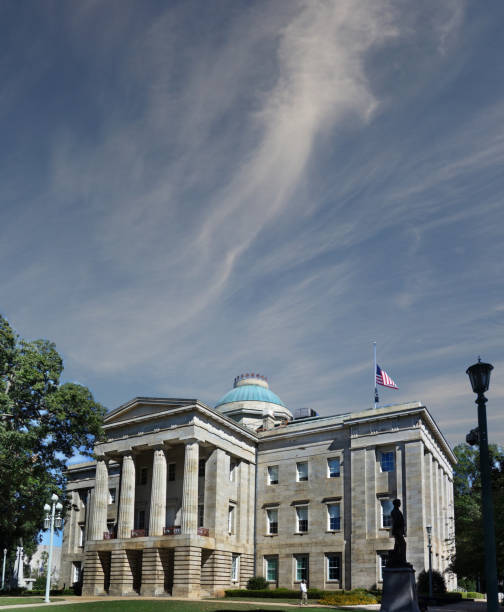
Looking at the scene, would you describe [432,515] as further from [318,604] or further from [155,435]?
[155,435]

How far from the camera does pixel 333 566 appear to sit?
171ft

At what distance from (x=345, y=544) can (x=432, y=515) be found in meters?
7.45

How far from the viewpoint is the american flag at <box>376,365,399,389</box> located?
52.5 meters

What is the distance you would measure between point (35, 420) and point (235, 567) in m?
22.8

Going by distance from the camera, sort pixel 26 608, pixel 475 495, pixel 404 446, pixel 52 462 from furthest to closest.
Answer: pixel 475 495
pixel 404 446
pixel 52 462
pixel 26 608

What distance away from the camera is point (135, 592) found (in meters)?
52.1

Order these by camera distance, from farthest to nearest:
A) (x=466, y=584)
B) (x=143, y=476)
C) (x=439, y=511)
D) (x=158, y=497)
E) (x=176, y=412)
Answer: (x=466, y=584)
(x=143, y=476)
(x=439, y=511)
(x=176, y=412)
(x=158, y=497)

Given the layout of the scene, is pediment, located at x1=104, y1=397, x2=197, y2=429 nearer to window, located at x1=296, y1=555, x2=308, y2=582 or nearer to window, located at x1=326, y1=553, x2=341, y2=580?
window, located at x1=296, y1=555, x2=308, y2=582

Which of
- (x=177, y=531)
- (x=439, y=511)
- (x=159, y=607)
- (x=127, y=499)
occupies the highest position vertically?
(x=127, y=499)

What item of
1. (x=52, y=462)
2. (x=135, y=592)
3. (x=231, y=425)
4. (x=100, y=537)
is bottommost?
(x=135, y=592)

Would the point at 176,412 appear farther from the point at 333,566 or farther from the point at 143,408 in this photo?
the point at 333,566

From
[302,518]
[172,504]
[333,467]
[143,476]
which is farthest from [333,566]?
[143,476]


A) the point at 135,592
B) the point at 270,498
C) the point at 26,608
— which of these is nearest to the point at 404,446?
the point at 270,498

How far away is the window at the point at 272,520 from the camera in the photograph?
5716 centimetres
